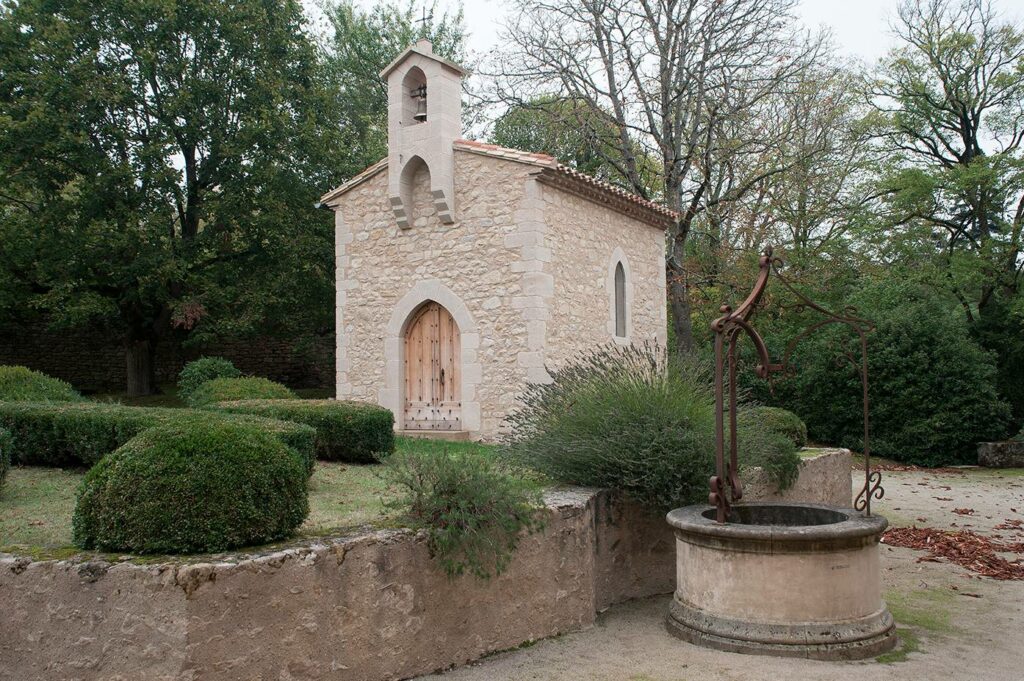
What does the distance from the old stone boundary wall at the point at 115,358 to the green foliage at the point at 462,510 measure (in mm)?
17991

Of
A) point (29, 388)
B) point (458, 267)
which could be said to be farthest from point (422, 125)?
point (29, 388)

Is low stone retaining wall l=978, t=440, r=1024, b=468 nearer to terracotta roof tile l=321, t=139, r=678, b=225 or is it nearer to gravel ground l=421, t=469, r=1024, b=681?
terracotta roof tile l=321, t=139, r=678, b=225

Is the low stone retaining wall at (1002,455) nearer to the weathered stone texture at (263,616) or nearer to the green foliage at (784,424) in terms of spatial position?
the green foliage at (784,424)

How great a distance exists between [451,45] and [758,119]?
11.0 metres

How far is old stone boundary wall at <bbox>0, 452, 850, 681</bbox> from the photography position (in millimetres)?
3799

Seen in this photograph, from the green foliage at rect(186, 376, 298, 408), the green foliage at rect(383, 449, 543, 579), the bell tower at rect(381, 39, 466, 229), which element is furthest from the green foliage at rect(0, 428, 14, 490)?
the bell tower at rect(381, 39, 466, 229)

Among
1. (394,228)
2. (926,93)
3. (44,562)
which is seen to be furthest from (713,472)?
(926,93)

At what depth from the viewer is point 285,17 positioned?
64.3ft

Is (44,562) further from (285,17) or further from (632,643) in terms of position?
(285,17)

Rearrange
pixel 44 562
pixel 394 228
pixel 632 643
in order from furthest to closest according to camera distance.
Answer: pixel 394 228, pixel 632 643, pixel 44 562

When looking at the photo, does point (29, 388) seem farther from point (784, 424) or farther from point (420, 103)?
point (784, 424)

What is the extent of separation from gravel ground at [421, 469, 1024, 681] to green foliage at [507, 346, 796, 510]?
1011mm

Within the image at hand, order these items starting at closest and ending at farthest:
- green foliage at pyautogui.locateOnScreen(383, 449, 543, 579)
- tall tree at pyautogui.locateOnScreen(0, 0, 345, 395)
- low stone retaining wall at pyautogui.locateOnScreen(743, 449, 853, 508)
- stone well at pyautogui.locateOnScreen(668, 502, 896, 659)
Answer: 1. green foliage at pyautogui.locateOnScreen(383, 449, 543, 579)
2. stone well at pyautogui.locateOnScreen(668, 502, 896, 659)
3. low stone retaining wall at pyautogui.locateOnScreen(743, 449, 853, 508)
4. tall tree at pyautogui.locateOnScreen(0, 0, 345, 395)

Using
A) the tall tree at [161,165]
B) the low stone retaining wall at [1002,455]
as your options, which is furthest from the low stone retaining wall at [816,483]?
the tall tree at [161,165]
